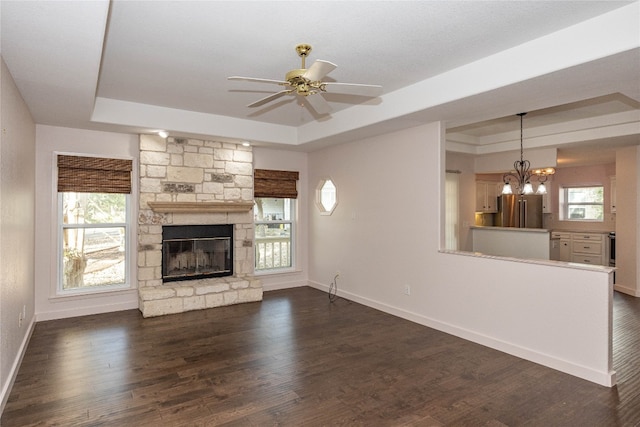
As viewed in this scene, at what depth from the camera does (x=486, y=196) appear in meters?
8.01

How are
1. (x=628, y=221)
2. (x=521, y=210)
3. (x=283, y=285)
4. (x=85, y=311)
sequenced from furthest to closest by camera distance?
(x=521, y=210) → (x=283, y=285) → (x=628, y=221) → (x=85, y=311)

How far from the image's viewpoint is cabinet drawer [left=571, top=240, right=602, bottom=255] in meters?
7.23

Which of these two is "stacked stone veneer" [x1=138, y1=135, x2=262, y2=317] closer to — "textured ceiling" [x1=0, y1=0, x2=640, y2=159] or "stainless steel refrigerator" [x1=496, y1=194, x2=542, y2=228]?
"textured ceiling" [x1=0, y1=0, x2=640, y2=159]

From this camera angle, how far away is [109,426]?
2436 mm

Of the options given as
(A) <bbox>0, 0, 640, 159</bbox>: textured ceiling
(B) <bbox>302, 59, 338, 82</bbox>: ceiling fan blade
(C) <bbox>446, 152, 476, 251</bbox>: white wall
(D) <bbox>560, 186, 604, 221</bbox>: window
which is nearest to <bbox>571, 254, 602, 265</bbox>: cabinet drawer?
(D) <bbox>560, 186, 604, 221</bbox>: window

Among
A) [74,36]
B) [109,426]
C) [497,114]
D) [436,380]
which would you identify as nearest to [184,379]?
[109,426]

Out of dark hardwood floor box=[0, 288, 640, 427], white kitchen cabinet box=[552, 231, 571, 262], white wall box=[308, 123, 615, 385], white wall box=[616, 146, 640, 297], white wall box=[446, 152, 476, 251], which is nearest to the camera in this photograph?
dark hardwood floor box=[0, 288, 640, 427]

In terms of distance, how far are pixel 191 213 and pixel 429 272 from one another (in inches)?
136

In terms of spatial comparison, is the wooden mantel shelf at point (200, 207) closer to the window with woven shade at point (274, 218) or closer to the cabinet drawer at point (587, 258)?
the window with woven shade at point (274, 218)

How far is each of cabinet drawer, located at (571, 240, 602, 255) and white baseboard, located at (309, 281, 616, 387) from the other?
4.92 meters

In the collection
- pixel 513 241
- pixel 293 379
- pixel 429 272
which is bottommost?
pixel 293 379

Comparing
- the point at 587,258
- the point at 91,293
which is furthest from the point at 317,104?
the point at 587,258

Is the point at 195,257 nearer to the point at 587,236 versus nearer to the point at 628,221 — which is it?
the point at 628,221

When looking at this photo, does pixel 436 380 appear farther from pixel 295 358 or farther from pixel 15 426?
pixel 15 426
